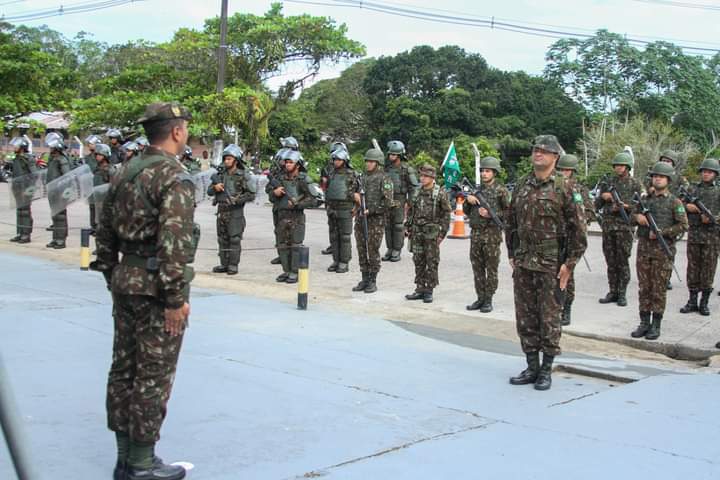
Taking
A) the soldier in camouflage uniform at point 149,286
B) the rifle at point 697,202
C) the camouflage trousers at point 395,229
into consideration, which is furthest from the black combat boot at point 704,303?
the soldier in camouflage uniform at point 149,286

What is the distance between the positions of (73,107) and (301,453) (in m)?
28.0

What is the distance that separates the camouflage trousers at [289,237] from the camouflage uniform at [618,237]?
449cm

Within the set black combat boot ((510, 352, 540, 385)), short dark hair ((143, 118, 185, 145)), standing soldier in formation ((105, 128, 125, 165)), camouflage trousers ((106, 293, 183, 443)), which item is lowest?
black combat boot ((510, 352, 540, 385))

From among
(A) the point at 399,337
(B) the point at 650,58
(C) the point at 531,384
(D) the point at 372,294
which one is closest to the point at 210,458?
(C) the point at 531,384

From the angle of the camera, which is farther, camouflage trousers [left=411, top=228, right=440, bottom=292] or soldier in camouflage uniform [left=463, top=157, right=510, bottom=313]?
camouflage trousers [left=411, top=228, right=440, bottom=292]

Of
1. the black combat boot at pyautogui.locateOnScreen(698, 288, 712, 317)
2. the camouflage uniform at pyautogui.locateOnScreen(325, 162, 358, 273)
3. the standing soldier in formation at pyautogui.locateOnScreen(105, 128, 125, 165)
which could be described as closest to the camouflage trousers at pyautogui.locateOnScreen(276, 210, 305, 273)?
the camouflage uniform at pyautogui.locateOnScreen(325, 162, 358, 273)

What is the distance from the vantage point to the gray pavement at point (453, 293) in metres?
9.91

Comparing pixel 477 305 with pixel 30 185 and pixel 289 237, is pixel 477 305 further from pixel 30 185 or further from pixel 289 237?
pixel 30 185

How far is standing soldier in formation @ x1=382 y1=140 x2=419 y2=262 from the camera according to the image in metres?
15.9

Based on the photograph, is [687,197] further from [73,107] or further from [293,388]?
[73,107]

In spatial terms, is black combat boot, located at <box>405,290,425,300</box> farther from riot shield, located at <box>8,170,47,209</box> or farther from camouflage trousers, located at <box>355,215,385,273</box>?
riot shield, located at <box>8,170,47,209</box>

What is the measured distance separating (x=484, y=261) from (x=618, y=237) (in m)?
2.14

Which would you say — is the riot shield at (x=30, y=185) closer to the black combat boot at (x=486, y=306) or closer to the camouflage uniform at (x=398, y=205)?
the camouflage uniform at (x=398, y=205)

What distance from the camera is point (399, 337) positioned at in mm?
8859
